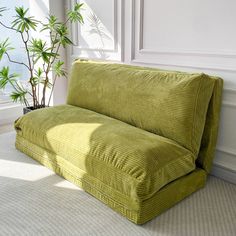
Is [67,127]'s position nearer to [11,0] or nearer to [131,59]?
[131,59]

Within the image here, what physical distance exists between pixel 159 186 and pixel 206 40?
3.30 ft

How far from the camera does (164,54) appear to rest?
2.09 m

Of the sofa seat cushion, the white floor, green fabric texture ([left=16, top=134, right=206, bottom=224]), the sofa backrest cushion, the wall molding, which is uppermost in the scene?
the wall molding

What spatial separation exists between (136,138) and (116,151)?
157 mm

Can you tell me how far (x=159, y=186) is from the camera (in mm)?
1407

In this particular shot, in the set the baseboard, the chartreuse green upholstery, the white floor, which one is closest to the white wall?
the baseboard

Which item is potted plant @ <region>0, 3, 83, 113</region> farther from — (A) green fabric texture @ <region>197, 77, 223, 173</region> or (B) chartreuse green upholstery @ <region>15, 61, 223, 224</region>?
(A) green fabric texture @ <region>197, 77, 223, 173</region>

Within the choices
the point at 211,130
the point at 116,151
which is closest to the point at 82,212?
the point at 116,151

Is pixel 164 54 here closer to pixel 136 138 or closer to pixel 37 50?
pixel 136 138

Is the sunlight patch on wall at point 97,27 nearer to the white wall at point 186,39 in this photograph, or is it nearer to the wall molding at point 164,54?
the white wall at point 186,39

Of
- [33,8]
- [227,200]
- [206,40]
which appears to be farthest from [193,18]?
[33,8]

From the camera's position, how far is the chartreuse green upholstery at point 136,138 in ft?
4.64

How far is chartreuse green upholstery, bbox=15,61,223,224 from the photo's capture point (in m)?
1.42

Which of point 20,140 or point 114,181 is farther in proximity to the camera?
point 20,140
